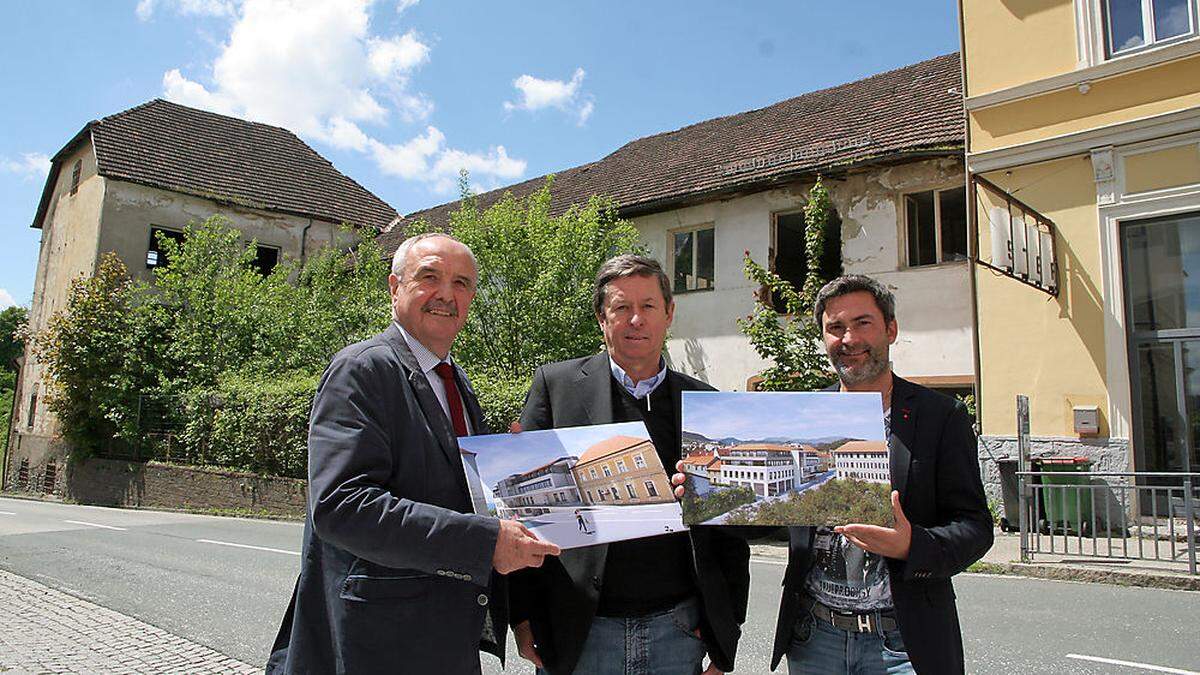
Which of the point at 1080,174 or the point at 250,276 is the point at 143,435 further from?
the point at 1080,174

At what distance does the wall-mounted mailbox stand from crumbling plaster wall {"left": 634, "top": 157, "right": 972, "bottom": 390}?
2.25m

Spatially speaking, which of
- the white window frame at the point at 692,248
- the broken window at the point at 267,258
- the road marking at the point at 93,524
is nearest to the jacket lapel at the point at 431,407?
the road marking at the point at 93,524

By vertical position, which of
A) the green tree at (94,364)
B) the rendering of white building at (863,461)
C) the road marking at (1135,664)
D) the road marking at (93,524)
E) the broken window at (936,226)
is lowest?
the road marking at (93,524)

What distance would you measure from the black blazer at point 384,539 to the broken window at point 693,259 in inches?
614

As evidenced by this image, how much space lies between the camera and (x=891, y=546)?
2252 millimetres

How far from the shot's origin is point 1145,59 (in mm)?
11203

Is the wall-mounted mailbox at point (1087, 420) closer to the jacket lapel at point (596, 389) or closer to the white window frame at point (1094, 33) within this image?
the white window frame at point (1094, 33)

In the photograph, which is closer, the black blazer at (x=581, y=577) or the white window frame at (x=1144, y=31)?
the black blazer at (x=581, y=577)

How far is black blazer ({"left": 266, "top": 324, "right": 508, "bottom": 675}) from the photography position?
6.63ft

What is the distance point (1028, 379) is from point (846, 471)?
11323 mm

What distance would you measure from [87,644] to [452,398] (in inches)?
204

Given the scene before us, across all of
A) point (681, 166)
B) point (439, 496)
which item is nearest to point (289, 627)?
point (439, 496)

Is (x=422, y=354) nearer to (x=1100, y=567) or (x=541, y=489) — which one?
(x=541, y=489)

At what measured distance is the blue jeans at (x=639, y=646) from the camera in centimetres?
251
